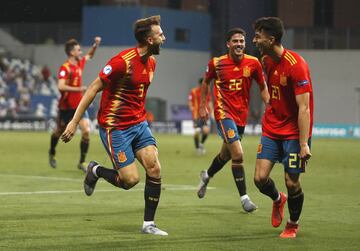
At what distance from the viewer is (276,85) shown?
1034 cm

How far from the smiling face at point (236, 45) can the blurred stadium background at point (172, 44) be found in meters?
36.0

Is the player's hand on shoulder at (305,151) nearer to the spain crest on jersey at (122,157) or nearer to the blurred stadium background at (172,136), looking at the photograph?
the blurred stadium background at (172,136)

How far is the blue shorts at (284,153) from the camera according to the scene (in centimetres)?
1032

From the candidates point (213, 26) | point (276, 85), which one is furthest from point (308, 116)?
point (213, 26)

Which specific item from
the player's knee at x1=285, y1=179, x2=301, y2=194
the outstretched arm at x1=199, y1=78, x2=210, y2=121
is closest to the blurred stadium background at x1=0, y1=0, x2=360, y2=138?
the outstretched arm at x1=199, y1=78, x2=210, y2=121

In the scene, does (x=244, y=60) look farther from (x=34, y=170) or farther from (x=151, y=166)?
(x=34, y=170)

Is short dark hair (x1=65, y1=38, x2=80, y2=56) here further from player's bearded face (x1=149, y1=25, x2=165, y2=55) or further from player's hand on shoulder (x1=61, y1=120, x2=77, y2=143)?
player's hand on shoulder (x1=61, y1=120, x2=77, y2=143)

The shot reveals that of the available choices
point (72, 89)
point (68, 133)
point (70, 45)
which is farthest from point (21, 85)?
point (68, 133)

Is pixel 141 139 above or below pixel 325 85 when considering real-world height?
above

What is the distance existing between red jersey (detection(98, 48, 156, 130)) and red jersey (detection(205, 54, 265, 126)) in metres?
3.00

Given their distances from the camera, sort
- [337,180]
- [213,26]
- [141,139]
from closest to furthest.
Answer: [141,139]
[337,180]
[213,26]

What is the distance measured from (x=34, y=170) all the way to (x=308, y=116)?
11.6 m

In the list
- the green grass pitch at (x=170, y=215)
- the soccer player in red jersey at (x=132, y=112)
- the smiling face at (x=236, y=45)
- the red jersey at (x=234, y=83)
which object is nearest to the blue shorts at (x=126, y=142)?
the soccer player in red jersey at (x=132, y=112)

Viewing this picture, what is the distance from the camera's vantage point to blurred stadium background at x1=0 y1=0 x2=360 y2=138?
52969 mm
